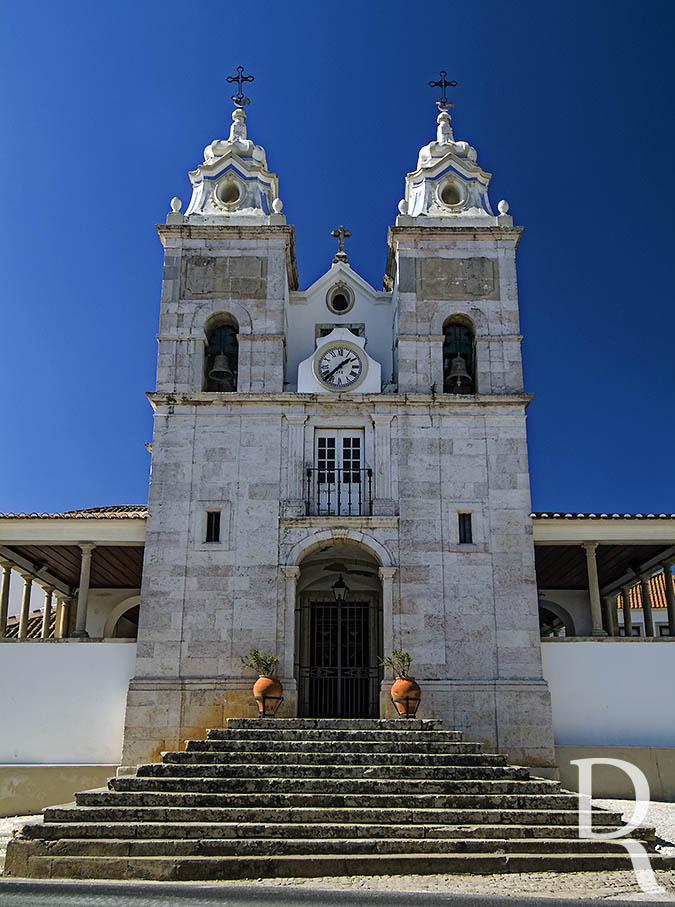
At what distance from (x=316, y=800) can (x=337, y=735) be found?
2.53m

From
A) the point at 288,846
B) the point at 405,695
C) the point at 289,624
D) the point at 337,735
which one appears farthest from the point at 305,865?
the point at 289,624

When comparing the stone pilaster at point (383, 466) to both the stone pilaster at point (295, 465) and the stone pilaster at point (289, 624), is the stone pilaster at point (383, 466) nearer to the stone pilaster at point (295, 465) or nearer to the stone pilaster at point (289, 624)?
the stone pilaster at point (295, 465)

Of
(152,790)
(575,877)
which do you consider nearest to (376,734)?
(152,790)

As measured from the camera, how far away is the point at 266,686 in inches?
631

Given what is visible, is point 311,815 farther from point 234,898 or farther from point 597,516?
point 597,516

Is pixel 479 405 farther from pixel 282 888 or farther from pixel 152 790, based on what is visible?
pixel 282 888

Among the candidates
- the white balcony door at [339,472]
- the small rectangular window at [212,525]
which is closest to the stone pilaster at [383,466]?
the white balcony door at [339,472]

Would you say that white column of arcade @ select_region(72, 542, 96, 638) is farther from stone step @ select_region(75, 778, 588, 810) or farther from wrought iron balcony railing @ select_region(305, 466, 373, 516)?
stone step @ select_region(75, 778, 588, 810)

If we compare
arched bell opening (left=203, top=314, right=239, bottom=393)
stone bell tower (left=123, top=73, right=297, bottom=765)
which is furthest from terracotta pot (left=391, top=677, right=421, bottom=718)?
arched bell opening (left=203, top=314, right=239, bottom=393)

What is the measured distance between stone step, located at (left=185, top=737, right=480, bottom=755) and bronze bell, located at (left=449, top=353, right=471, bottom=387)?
8.21 metres

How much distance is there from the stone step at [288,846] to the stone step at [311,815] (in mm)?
487

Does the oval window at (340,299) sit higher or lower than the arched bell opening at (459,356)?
higher

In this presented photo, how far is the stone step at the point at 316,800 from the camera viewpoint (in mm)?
11703

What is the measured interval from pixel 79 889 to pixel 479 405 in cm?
1207
